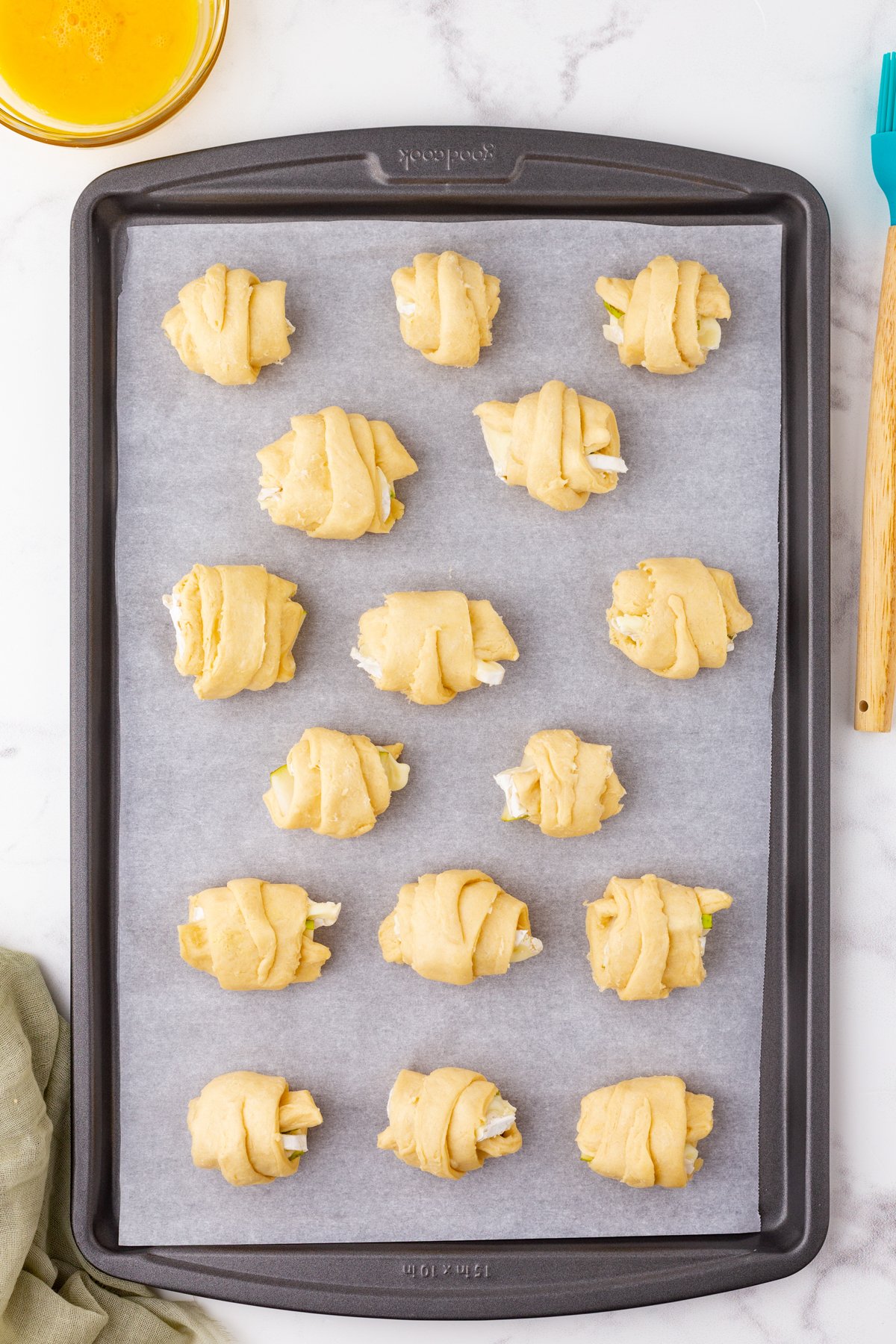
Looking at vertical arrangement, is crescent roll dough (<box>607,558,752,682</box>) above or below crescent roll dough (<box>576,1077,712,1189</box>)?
above

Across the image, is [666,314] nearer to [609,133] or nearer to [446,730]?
[609,133]

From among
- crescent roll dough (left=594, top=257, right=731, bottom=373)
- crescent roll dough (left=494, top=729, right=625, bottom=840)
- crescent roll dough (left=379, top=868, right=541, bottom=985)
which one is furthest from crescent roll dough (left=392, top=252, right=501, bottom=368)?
crescent roll dough (left=379, top=868, right=541, bottom=985)

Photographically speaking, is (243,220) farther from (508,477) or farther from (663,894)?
(663,894)

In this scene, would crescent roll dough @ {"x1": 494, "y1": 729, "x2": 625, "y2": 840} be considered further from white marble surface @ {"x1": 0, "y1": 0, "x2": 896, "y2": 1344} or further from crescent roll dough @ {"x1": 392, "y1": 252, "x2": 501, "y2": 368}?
crescent roll dough @ {"x1": 392, "y1": 252, "x2": 501, "y2": 368}

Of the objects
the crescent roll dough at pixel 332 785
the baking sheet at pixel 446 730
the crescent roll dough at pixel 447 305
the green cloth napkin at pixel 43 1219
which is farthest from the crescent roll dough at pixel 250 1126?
the crescent roll dough at pixel 447 305

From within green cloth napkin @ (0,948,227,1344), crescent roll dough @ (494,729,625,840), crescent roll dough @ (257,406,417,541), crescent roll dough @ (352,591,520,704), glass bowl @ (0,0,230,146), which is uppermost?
glass bowl @ (0,0,230,146)
